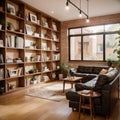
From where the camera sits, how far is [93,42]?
291 inches

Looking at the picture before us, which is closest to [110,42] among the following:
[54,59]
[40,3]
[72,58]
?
[72,58]

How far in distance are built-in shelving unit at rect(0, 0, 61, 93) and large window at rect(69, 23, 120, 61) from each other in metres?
1.08

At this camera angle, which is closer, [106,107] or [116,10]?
[106,107]

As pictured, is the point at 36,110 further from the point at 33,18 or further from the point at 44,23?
the point at 44,23

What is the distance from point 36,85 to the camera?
614 centimetres

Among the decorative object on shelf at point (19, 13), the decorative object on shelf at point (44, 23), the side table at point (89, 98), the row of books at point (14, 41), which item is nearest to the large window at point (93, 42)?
the decorative object on shelf at point (44, 23)

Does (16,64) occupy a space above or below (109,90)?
above

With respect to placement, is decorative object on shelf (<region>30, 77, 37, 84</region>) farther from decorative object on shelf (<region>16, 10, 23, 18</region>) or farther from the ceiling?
the ceiling

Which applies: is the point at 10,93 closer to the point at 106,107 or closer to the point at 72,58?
the point at 106,107

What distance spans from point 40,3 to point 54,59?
304cm

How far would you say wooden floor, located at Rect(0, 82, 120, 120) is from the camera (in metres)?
2.98

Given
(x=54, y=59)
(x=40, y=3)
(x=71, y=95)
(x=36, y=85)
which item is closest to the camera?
(x=71, y=95)

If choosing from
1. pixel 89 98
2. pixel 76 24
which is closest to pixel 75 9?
pixel 76 24

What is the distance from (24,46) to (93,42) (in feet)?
11.8
